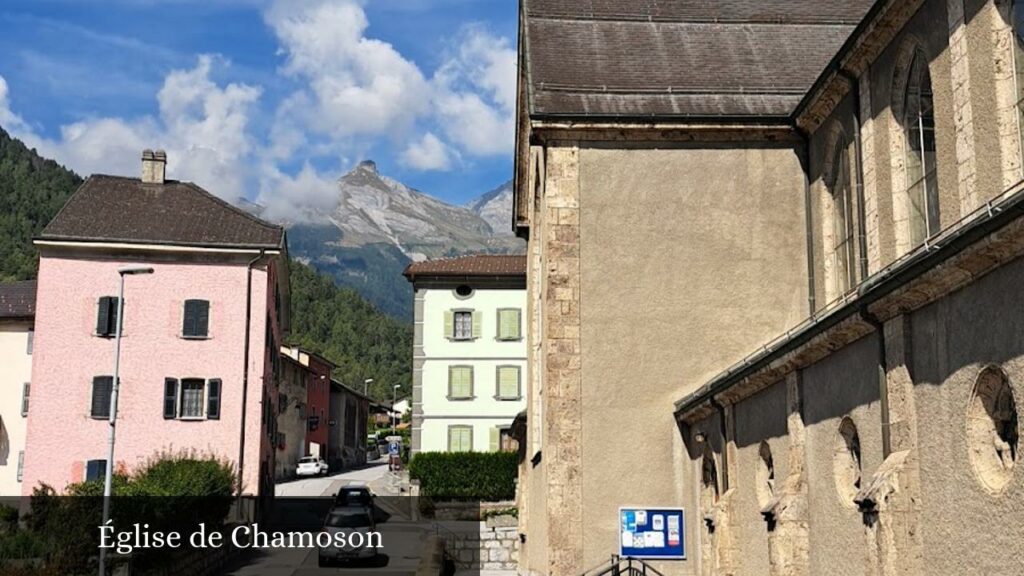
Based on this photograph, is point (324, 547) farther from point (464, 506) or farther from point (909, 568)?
point (909, 568)

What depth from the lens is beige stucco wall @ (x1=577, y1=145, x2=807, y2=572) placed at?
2014cm

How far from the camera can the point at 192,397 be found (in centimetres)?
3834

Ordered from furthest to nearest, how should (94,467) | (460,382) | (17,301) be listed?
(460,382) → (17,301) → (94,467)

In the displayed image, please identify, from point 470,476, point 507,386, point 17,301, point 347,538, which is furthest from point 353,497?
point 17,301

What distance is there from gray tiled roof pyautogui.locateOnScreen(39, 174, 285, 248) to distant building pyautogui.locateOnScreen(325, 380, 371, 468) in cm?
4208

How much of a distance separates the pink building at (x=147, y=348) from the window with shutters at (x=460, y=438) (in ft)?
48.8

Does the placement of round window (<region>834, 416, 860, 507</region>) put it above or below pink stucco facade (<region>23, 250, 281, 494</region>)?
below

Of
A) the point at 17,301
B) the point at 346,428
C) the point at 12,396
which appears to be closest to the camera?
the point at 12,396

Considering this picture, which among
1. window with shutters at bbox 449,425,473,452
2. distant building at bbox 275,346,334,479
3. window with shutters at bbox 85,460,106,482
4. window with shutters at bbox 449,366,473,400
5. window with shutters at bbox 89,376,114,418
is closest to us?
window with shutters at bbox 85,460,106,482

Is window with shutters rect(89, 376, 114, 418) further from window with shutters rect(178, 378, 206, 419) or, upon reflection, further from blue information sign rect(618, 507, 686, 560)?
blue information sign rect(618, 507, 686, 560)

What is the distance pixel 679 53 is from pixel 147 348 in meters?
23.0

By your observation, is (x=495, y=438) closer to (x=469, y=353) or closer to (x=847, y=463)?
(x=469, y=353)

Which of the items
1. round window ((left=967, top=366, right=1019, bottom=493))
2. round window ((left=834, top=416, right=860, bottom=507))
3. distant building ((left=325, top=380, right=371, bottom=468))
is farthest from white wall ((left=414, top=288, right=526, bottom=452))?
round window ((left=967, top=366, right=1019, bottom=493))

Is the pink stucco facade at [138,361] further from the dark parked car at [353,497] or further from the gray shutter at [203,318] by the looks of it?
the dark parked car at [353,497]
